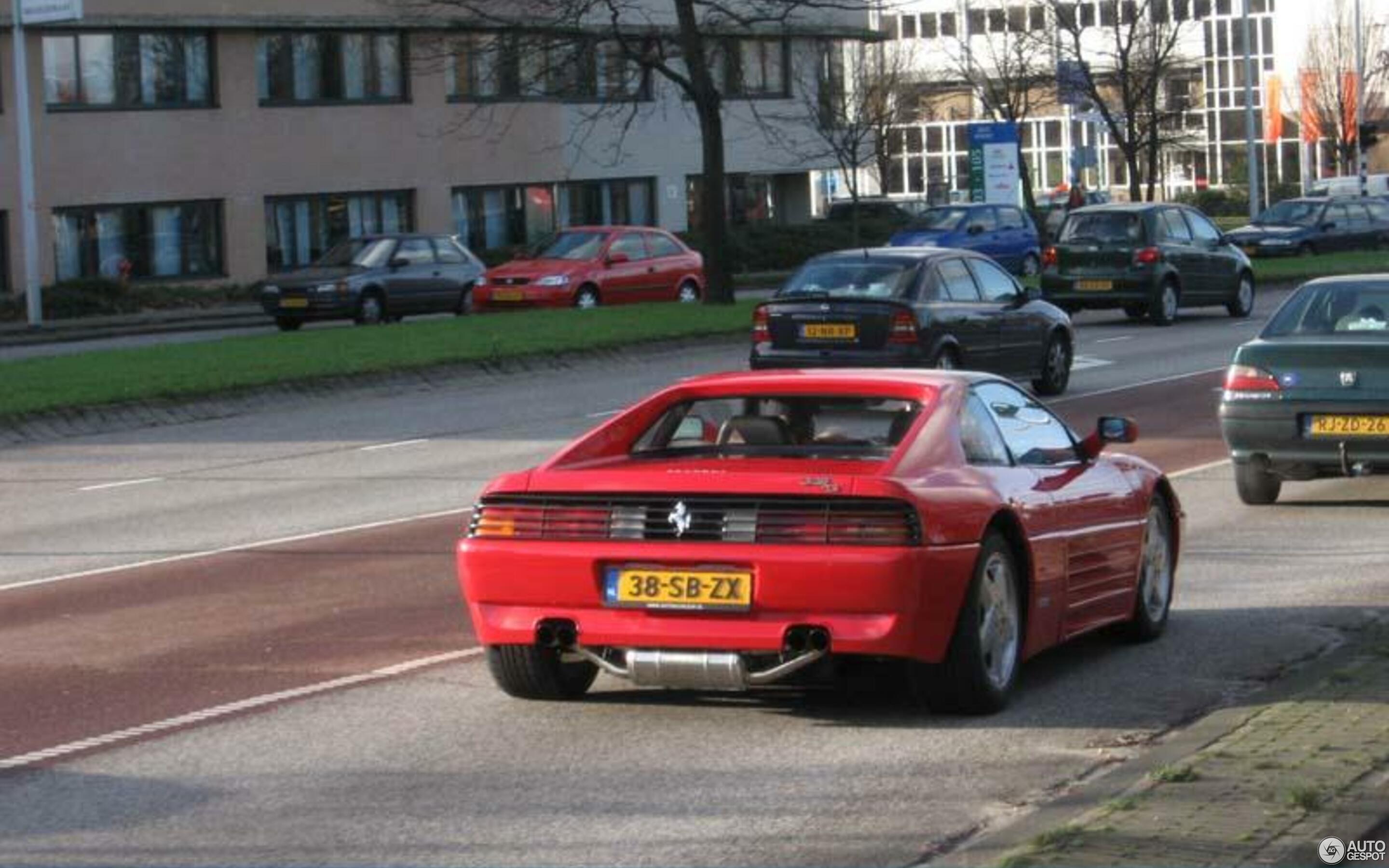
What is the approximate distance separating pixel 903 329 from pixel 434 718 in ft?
46.9

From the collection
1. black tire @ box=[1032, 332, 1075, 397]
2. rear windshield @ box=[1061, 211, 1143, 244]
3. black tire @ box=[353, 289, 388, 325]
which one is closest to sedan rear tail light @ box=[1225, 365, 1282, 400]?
black tire @ box=[1032, 332, 1075, 397]

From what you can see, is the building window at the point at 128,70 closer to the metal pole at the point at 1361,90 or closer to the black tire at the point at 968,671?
the metal pole at the point at 1361,90

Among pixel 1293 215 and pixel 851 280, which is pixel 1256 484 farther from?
pixel 1293 215

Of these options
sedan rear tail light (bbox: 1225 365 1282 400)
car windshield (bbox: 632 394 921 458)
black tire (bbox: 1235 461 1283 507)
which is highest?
car windshield (bbox: 632 394 921 458)

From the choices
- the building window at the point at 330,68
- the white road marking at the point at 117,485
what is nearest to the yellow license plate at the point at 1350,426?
the white road marking at the point at 117,485

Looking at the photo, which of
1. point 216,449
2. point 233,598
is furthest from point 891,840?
point 216,449

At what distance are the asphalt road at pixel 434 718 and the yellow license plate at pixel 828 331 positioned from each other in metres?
6.65

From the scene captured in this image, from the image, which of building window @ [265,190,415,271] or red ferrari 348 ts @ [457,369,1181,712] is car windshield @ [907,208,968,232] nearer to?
building window @ [265,190,415,271]

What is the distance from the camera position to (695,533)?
8.55 meters

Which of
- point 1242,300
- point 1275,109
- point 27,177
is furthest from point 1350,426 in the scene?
point 1275,109

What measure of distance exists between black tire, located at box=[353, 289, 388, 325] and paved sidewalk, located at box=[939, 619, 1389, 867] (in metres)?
31.6

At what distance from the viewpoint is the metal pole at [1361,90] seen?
67.4 m

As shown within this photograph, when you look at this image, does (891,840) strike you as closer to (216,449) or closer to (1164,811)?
(1164,811)

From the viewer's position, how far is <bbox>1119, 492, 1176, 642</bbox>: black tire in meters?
10.6
